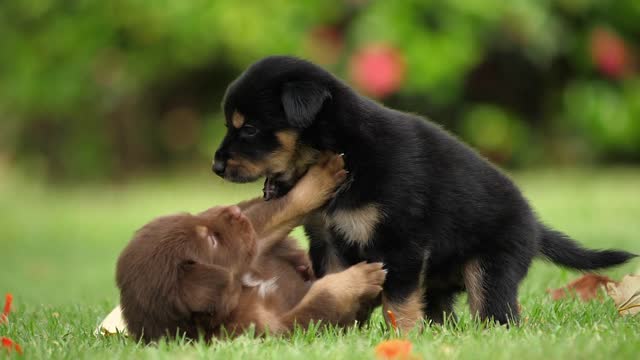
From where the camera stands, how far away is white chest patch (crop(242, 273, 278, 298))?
12.9 ft

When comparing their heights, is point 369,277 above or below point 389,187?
below

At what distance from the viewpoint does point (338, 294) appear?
151 inches

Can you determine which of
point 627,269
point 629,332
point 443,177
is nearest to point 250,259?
point 443,177

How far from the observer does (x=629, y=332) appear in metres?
3.57

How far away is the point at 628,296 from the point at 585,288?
0.79m

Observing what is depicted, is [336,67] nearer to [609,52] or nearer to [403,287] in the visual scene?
[609,52]

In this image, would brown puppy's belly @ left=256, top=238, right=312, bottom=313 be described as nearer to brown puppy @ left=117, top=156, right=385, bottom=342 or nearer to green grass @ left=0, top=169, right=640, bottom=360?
brown puppy @ left=117, top=156, right=385, bottom=342

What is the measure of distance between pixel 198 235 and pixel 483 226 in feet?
3.94

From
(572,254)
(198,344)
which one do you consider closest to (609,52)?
(572,254)

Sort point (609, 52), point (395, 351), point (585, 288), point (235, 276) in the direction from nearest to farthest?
point (395, 351)
point (235, 276)
point (585, 288)
point (609, 52)

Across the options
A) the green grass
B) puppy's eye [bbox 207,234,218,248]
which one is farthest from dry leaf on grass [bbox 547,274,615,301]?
puppy's eye [bbox 207,234,218,248]

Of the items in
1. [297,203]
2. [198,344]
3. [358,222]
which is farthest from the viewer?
[297,203]

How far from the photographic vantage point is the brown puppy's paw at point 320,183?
400 cm

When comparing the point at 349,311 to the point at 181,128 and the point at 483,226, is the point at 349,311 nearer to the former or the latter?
the point at 483,226
